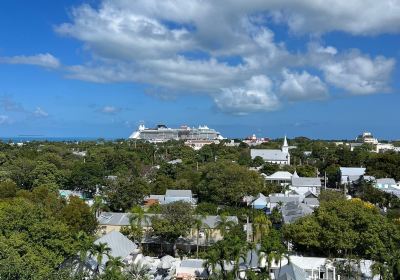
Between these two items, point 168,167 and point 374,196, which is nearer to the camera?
point 374,196

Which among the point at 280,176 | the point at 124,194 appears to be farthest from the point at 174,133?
the point at 124,194

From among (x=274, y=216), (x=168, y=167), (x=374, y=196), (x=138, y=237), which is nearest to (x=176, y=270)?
(x=138, y=237)

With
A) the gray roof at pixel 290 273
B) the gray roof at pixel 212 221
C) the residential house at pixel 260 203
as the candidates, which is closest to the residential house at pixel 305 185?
the residential house at pixel 260 203

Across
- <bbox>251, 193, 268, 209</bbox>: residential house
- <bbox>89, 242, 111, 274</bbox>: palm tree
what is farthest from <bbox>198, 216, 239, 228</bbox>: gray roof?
<bbox>251, 193, 268, 209</bbox>: residential house

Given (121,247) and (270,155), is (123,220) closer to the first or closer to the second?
(121,247)

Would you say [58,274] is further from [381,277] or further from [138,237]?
[381,277]

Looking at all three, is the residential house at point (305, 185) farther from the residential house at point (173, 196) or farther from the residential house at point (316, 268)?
the residential house at point (316, 268)

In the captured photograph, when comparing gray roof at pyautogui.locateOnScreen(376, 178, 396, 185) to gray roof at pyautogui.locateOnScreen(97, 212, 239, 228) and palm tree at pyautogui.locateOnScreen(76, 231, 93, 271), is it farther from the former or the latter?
palm tree at pyautogui.locateOnScreen(76, 231, 93, 271)
